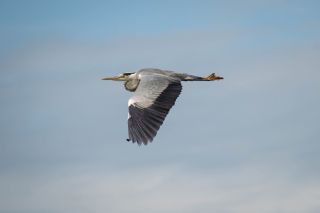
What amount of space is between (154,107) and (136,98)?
0.97 meters

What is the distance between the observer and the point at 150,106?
29141 millimetres

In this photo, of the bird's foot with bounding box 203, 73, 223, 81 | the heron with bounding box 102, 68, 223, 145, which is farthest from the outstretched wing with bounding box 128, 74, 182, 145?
the bird's foot with bounding box 203, 73, 223, 81

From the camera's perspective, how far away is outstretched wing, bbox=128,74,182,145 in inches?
1109

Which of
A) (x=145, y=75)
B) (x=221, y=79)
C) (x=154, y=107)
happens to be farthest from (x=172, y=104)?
(x=221, y=79)

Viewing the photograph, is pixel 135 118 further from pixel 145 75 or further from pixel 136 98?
pixel 145 75

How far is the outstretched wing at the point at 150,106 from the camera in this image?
28.2 metres

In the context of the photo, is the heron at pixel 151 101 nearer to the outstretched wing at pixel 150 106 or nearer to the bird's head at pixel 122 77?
the outstretched wing at pixel 150 106

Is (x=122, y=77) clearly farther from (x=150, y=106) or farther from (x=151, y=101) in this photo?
(x=150, y=106)

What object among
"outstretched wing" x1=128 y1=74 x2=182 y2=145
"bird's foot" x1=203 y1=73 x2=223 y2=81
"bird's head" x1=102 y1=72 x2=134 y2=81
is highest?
"bird's head" x1=102 y1=72 x2=134 y2=81

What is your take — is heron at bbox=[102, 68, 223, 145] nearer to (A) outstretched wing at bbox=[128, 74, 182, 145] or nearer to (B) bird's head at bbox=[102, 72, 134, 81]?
(A) outstretched wing at bbox=[128, 74, 182, 145]

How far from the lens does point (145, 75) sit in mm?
32250

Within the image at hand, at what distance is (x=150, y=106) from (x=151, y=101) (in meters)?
0.29

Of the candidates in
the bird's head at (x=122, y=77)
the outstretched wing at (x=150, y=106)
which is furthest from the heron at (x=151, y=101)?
the bird's head at (x=122, y=77)

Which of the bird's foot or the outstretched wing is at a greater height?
the bird's foot
